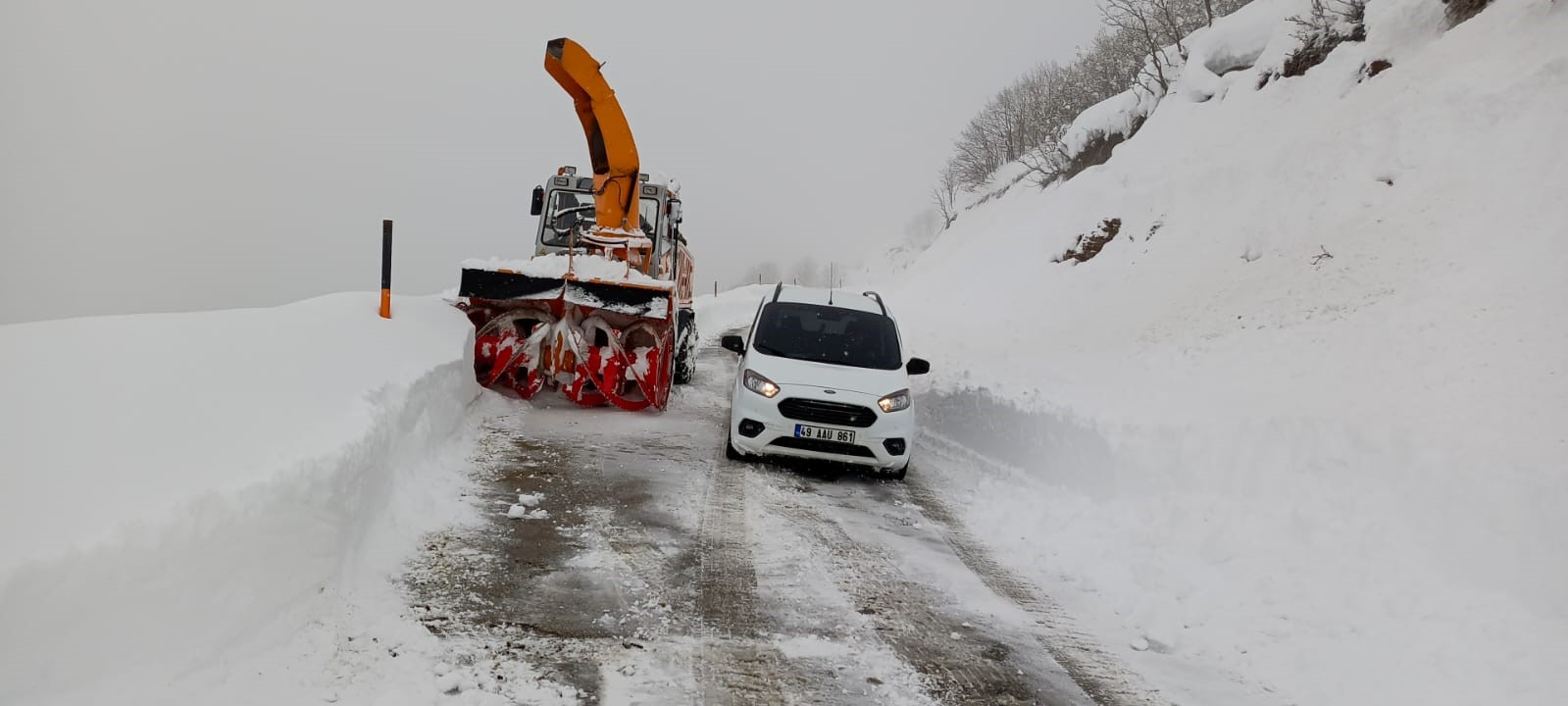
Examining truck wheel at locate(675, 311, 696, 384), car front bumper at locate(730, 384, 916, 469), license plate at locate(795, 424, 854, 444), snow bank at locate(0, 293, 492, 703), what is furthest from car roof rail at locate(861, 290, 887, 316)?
snow bank at locate(0, 293, 492, 703)

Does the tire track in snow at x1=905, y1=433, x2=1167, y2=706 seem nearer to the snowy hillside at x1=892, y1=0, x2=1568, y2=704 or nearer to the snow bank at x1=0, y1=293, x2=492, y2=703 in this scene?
the snowy hillside at x1=892, y1=0, x2=1568, y2=704

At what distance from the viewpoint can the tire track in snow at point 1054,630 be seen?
4.08 meters

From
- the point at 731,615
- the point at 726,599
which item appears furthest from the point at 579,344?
the point at 731,615

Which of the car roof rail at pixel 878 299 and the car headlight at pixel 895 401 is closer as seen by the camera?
the car headlight at pixel 895 401

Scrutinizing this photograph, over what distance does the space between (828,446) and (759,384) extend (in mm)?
869

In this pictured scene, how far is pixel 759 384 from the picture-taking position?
7.91m

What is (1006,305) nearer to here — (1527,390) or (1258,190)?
(1258,190)

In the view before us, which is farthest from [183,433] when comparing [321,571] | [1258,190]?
[1258,190]

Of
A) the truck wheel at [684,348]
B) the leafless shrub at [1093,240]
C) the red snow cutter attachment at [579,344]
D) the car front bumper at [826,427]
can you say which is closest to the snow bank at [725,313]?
the truck wheel at [684,348]

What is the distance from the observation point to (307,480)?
434 centimetres

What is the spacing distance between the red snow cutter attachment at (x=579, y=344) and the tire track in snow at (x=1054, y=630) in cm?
382

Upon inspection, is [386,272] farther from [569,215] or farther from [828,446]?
[828,446]

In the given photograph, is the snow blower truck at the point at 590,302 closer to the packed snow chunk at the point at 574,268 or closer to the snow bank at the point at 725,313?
the packed snow chunk at the point at 574,268

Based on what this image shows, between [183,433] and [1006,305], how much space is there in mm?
21518
